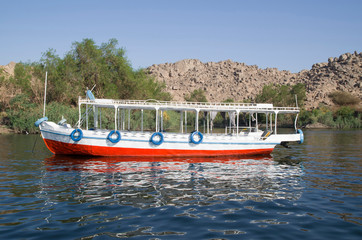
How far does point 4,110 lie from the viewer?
5334 cm

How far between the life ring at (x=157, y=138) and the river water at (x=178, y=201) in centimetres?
334

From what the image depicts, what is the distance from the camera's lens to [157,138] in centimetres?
2195

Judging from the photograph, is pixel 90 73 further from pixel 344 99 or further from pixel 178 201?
pixel 344 99

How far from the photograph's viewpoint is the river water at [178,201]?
8.30m

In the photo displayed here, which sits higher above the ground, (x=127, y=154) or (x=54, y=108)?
(x=54, y=108)

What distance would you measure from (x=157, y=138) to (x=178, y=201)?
11193mm

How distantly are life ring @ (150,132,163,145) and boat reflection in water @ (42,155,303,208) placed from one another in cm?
131

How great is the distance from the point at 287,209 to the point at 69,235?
274 inches

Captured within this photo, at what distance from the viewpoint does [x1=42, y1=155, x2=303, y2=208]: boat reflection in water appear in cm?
1149

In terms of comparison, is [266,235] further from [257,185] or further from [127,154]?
[127,154]

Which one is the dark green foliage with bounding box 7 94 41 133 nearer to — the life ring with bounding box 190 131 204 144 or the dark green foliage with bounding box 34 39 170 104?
the dark green foliage with bounding box 34 39 170 104

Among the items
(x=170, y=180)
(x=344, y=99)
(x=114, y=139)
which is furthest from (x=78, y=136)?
(x=344, y=99)

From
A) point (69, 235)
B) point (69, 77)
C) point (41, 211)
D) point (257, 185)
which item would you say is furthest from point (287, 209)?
point (69, 77)

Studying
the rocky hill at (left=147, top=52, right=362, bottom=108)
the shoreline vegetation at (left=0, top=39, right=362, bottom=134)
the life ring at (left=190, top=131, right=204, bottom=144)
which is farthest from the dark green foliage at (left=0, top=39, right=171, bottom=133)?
the rocky hill at (left=147, top=52, right=362, bottom=108)
